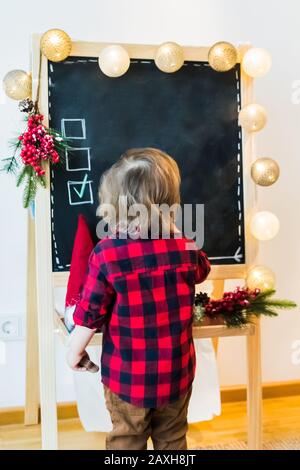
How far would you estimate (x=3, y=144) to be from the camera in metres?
1.98

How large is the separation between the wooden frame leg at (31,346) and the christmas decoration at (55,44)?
1.87 feet

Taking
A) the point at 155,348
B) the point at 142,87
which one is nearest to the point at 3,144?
the point at 142,87

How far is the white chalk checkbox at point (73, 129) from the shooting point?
5.18 ft

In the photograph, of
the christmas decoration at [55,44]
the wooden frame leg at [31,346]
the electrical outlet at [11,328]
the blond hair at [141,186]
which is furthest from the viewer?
the electrical outlet at [11,328]

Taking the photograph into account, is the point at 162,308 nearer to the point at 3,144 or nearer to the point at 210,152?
the point at 210,152

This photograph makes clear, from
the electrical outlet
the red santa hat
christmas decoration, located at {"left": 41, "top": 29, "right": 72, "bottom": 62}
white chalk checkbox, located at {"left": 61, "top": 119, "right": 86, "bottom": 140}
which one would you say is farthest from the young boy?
the electrical outlet

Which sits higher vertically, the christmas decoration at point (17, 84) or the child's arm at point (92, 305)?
the christmas decoration at point (17, 84)

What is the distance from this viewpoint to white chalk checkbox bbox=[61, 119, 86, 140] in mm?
1579

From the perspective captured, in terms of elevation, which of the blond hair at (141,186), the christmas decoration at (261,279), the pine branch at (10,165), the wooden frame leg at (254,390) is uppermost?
the pine branch at (10,165)

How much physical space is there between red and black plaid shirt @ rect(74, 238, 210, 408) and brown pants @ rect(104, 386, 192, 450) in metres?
0.03

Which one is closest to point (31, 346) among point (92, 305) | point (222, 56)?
point (92, 305)

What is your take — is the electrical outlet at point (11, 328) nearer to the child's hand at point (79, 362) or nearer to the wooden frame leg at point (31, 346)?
the wooden frame leg at point (31, 346)

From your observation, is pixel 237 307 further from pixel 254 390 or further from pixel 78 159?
pixel 78 159

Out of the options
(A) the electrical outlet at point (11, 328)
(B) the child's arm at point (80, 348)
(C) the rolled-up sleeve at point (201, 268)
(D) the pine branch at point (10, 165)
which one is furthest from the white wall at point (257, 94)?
(C) the rolled-up sleeve at point (201, 268)
